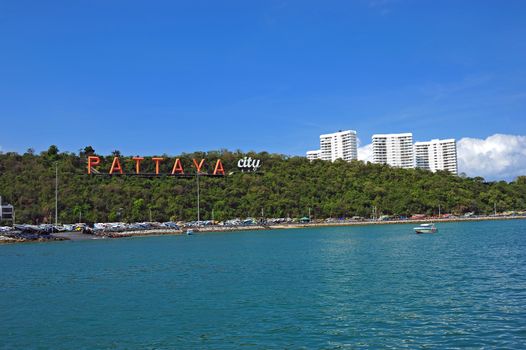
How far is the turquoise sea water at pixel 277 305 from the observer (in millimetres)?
16641

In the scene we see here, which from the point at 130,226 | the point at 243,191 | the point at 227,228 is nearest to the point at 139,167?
the point at 243,191

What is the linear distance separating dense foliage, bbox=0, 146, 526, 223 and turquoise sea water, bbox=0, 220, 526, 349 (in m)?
76.5

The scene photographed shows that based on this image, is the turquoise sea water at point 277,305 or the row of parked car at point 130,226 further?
the row of parked car at point 130,226

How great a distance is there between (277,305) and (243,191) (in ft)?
376

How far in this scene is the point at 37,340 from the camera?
58.8 feet

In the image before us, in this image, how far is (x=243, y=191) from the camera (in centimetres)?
13675

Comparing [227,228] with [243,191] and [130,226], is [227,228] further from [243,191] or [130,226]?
[243,191]

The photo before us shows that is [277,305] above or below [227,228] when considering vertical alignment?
above

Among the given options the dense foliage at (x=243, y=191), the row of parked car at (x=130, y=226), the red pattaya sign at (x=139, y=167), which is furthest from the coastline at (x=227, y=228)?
the red pattaya sign at (x=139, y=167)

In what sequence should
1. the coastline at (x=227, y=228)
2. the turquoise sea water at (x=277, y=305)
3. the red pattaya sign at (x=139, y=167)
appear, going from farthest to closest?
the red pattaya sign at (x=139, y=167) < the coastline at (x=227, y=228) < the turquoise sea water at (x=277, y=305)

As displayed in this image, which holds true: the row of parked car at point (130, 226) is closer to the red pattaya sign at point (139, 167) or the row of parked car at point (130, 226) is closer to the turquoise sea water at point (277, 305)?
the red pattaya sign at point (139, 167)

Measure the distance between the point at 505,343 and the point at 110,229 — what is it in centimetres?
9187

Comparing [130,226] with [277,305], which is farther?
[130,226]

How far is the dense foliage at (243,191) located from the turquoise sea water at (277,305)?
76511 mm
